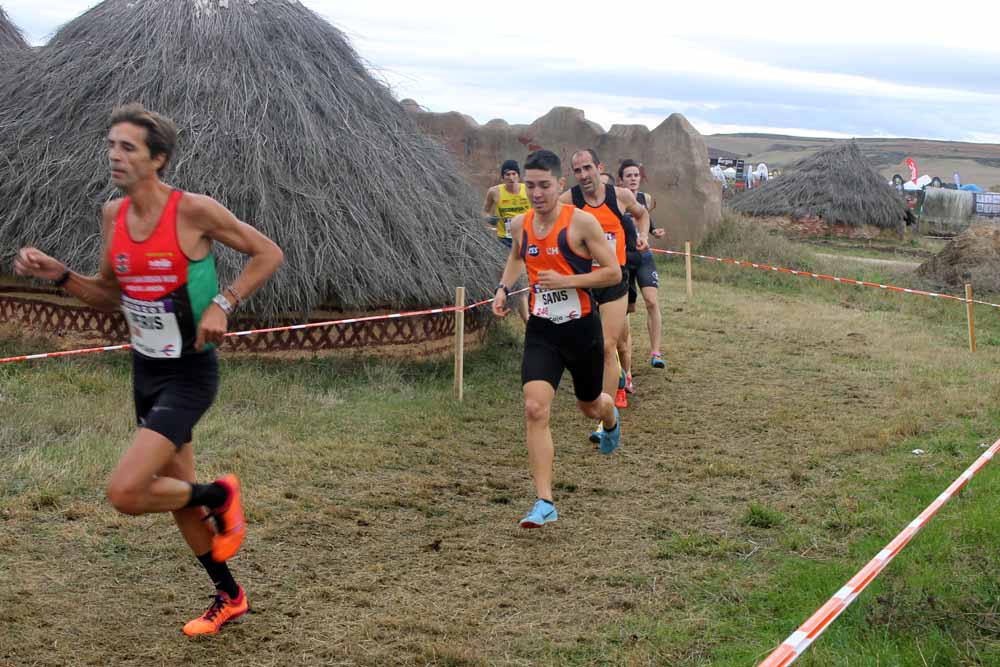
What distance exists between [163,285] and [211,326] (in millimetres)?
280

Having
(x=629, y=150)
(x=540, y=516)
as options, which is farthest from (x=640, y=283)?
(x=629, y=150)

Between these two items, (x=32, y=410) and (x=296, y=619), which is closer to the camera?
(x=296, y=619)

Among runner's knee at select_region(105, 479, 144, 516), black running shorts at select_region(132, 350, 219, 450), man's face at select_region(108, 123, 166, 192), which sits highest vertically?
man's face at select_region(108, 123, 166, 192)

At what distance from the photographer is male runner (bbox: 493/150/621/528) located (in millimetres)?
5492

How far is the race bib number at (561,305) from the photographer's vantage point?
5621mm

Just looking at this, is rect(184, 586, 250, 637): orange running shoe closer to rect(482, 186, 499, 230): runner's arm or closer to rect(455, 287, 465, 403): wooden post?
rect(455, 287, 465, 403): wooden post

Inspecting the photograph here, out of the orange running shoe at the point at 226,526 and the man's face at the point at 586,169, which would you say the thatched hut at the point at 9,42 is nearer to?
the man's face at the point at 586,169

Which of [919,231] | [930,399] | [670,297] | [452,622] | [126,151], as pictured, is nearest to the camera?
[126,151]

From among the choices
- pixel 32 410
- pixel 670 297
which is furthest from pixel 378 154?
pixel 670 297

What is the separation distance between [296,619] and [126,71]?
22.9ft

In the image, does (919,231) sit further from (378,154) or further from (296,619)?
(296,619)

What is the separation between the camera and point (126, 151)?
3.92 meters

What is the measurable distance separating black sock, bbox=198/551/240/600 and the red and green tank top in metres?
0.85

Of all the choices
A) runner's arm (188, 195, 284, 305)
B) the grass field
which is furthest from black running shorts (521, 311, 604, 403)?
runner's arm (188, 195, 284, 305)
